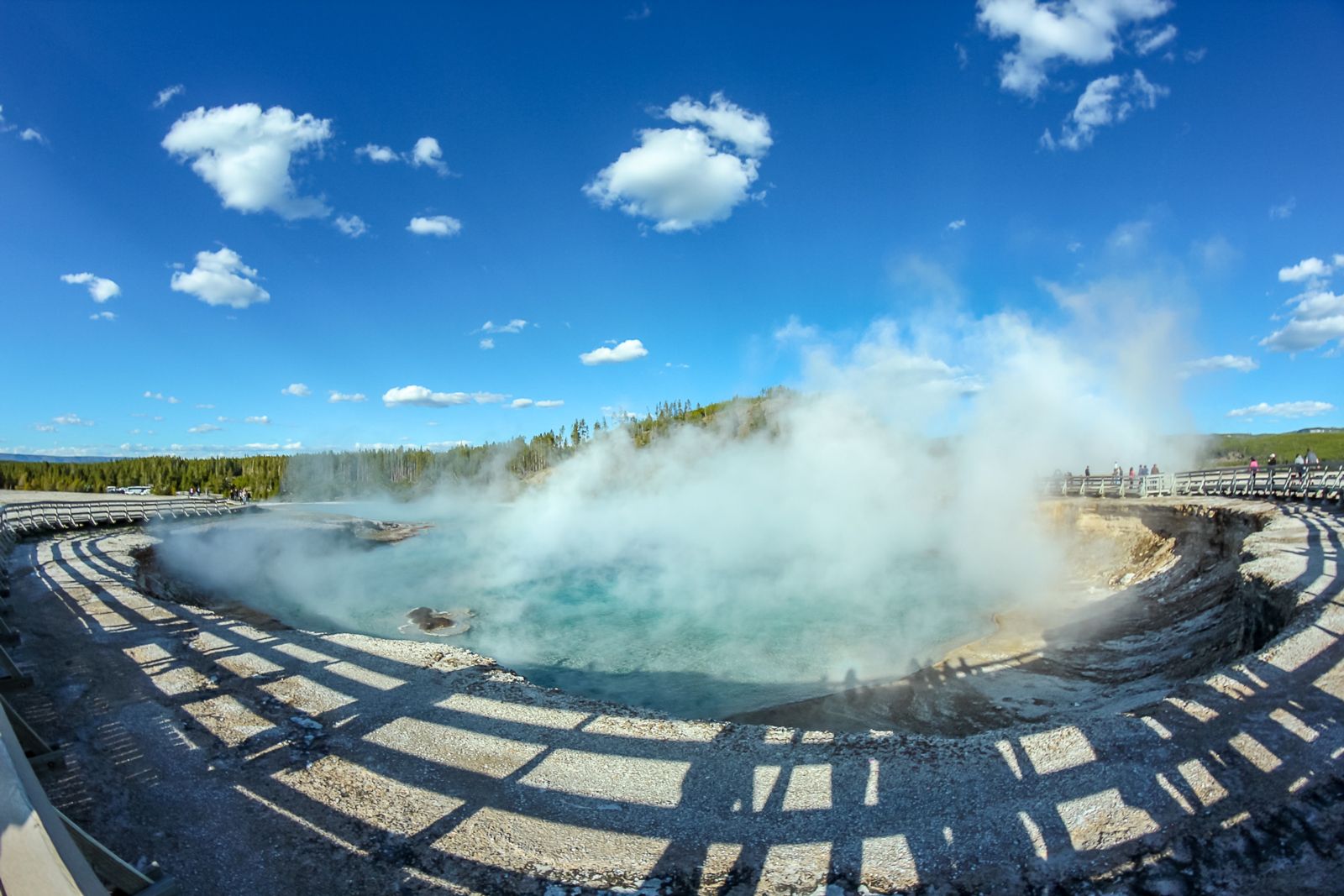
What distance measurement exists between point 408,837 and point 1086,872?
5332mm

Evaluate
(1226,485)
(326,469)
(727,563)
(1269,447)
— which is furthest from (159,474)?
(1269,447)

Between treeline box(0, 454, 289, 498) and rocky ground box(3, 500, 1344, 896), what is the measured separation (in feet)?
306

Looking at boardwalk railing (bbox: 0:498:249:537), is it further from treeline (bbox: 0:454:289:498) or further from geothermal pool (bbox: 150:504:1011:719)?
treeline (bbox: 0:454:289:498)

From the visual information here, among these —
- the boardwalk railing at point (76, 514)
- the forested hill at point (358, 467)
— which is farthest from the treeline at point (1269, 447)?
the boardwalk railing at point (76, 514)

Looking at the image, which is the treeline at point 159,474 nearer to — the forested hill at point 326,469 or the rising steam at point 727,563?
the forested hill at point 326,469

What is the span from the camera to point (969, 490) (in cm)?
3347

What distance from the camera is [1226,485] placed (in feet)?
77.8

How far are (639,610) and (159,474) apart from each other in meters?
107

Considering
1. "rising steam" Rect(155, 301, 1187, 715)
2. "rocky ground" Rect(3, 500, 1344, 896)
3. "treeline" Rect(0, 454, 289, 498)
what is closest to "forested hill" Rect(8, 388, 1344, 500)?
"treeline" Rect(0, 454, 289, 498)

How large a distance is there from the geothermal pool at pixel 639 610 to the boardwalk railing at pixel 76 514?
2.43m

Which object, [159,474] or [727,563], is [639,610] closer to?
[727,563]

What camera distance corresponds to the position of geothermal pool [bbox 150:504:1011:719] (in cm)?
1430

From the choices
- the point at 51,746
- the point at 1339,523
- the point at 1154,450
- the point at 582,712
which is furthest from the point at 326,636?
the point at 1154,450

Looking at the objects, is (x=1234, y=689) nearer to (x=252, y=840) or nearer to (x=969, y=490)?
(x=252, y=840)
